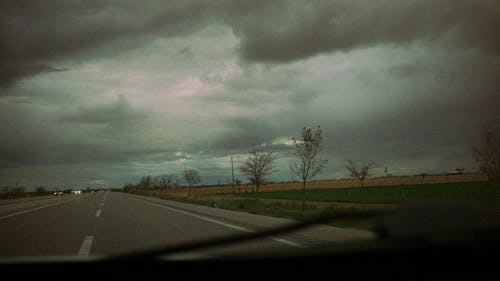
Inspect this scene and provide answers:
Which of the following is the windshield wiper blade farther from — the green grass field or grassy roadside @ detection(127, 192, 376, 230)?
the green grass field

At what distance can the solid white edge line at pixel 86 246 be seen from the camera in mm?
8989

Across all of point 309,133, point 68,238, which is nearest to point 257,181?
point 309,133

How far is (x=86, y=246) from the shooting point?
10148 millimetres

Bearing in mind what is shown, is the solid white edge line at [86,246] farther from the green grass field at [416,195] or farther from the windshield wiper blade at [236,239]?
the green grass field at [416,195]

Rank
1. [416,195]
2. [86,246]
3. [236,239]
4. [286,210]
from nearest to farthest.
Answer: [236,239] → [86,246] → [286,210] → [416,195]

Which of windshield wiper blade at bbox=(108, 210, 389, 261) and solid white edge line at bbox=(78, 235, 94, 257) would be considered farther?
solid white edge line at bbox=(78, 235, 94, 257)

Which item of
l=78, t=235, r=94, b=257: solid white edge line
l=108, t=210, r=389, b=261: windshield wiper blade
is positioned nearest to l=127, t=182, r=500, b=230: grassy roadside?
l=108, t=210, r=389, b=261: windshield wiper blade

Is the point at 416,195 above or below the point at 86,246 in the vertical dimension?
below

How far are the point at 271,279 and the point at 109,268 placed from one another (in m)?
0.69

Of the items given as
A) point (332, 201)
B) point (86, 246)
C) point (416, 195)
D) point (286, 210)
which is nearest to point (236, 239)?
point (86, 246)

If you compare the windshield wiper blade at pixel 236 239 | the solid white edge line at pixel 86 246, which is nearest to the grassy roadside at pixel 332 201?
the windshield wiper blade at pixel 236 239

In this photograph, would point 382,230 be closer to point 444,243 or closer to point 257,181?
point 444,243

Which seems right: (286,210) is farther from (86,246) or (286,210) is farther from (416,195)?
(416,195)

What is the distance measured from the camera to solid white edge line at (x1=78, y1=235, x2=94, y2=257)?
899 cm
